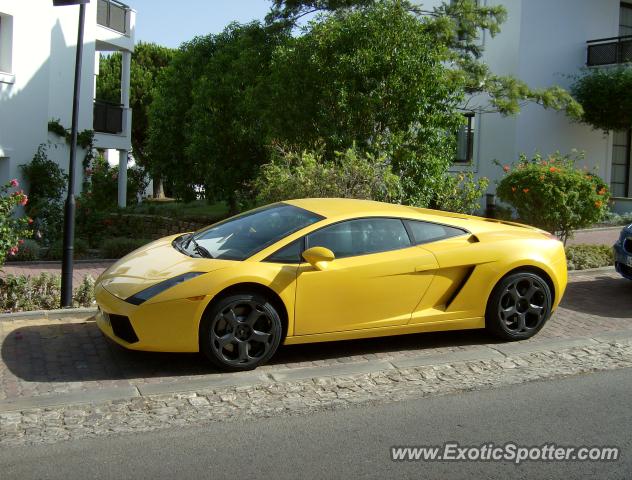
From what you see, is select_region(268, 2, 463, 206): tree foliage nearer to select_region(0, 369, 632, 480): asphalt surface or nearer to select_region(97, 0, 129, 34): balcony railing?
select_region(0, 369, 632, 480): asphalt surface

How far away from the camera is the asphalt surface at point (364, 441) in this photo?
4.14 m

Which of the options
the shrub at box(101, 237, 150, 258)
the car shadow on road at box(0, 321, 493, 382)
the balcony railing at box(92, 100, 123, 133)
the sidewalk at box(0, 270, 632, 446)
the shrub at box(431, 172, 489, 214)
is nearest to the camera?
the sidewalk at box(0, 270, 632, 446)

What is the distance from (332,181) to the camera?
32.7ft

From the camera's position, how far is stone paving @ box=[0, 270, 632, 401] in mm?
5637

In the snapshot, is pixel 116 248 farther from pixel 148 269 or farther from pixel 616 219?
pixel 616 219

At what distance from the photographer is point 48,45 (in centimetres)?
1695

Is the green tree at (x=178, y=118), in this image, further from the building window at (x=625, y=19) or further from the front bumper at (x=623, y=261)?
the front bumper at (x=623, y=261)

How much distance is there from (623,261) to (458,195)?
3.05m

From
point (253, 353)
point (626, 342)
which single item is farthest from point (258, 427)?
point (626, 342)

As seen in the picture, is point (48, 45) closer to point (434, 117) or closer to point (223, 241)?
point (434, 117)

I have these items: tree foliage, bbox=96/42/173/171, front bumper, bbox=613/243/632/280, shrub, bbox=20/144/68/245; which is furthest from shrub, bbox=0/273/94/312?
tree foliage, bbox=96/42/173/171

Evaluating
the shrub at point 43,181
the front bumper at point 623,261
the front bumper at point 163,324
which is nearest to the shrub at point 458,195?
the front bumper at point 623,261

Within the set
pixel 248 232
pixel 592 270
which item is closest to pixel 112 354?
pixel 248 232

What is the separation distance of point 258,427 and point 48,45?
48.1ft
